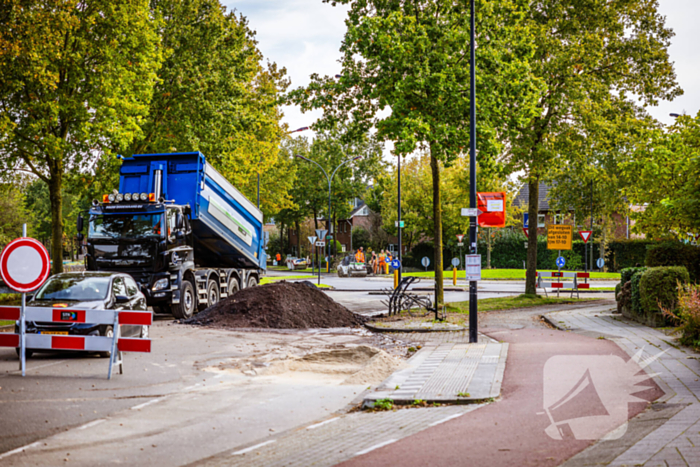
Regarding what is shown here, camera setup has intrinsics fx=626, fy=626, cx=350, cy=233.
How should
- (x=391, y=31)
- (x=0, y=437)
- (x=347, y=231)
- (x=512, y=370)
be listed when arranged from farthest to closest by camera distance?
(x=347, y=231) < (x=391, y=31) < (x=512, y=370) < (x=0, y=437)

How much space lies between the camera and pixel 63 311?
9.62 metres

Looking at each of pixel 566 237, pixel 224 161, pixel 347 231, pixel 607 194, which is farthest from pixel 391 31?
pixel 347 231

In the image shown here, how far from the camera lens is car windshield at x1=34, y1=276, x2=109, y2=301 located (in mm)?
11172

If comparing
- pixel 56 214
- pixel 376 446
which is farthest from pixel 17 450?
pixel 56 214

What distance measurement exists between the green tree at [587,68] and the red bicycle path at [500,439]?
576 inches

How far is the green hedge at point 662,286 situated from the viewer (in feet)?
47.3

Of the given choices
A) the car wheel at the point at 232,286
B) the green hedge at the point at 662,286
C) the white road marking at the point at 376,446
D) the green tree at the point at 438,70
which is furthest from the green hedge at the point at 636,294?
the car wheel at the point at 232,286

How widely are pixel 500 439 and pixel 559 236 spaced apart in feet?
67.2

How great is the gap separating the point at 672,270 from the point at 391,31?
9067 mm

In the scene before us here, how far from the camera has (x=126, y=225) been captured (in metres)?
17.2

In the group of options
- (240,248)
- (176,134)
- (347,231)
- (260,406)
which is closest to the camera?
(260,406)

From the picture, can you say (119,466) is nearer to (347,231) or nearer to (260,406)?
(260,406)

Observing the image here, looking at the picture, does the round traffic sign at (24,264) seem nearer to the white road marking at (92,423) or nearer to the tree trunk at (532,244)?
the white road marking at (92,423)

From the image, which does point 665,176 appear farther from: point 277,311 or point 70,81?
point 70,81
